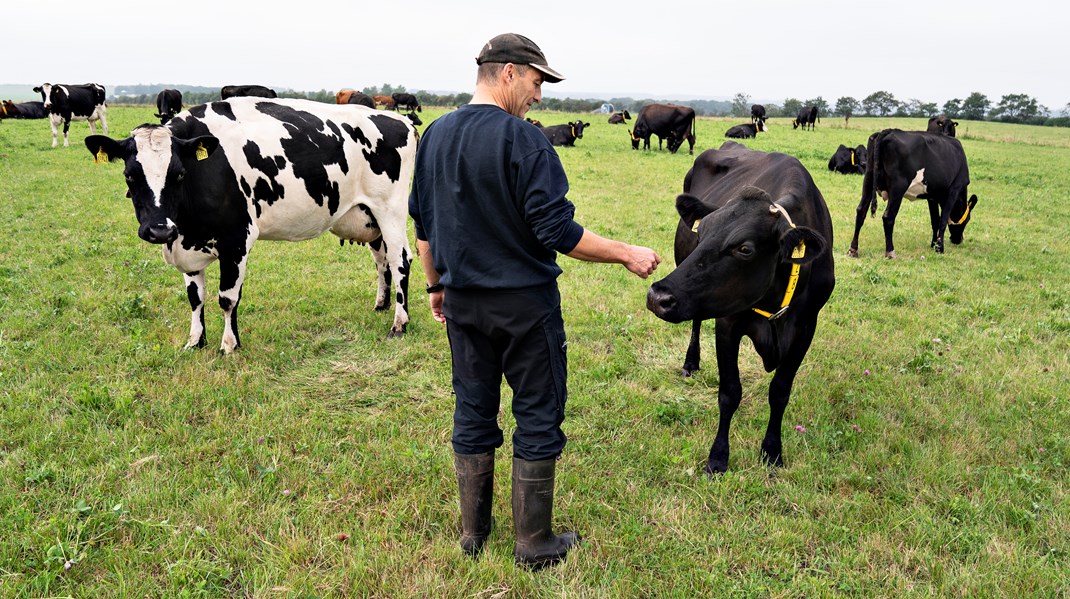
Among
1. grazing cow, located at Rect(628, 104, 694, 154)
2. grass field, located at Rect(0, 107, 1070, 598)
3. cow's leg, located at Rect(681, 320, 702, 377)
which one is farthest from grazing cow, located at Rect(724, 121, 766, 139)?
cow's leg, located at Rect(681, 320, 702, 377)

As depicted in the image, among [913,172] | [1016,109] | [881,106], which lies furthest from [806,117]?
[881,106]

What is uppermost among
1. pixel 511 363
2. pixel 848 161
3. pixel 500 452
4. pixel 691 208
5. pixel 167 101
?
pixel 167 101

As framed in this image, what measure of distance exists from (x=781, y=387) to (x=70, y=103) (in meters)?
24.3

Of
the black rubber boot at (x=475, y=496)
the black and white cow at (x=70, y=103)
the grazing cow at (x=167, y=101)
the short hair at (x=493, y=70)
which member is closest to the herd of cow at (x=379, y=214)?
the black rubber boot at (x=475, y=496)

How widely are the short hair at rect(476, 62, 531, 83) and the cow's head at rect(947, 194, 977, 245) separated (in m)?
11.3

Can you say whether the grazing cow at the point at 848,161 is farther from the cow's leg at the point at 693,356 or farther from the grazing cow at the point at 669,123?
the cow's leg at the point at 693,356

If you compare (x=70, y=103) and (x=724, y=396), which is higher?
(x=70, y=103)

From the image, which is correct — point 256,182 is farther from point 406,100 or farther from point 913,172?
point 406,100

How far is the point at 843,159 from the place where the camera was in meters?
22.2

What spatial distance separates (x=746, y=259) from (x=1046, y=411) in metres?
3.57

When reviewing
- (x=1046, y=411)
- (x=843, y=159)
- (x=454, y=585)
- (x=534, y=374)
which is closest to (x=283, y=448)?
(x=454, y=585)

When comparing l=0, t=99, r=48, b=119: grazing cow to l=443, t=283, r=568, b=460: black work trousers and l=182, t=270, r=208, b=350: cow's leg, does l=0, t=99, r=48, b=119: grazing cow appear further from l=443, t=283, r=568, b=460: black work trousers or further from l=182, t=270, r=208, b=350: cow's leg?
l=443, t=283, r=568, b=460: black work trousers

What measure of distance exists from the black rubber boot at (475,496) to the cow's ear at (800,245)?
193 centimetres

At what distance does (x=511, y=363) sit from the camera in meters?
3.21
